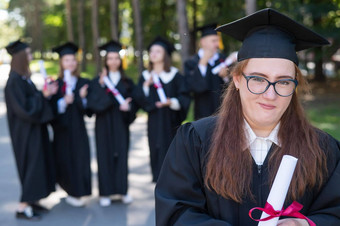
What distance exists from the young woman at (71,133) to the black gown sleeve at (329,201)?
420cm

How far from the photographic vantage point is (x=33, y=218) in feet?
17.5

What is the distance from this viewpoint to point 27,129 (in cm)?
537

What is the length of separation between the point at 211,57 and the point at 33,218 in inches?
137

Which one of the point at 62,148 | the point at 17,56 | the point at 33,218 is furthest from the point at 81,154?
the point at 17,56

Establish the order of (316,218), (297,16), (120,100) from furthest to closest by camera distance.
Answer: (297,16) < (120,100) < (316,218)

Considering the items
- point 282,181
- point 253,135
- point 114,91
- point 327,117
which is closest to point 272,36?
point 253,135

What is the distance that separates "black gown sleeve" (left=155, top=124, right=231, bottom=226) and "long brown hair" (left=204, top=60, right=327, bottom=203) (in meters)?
0.07

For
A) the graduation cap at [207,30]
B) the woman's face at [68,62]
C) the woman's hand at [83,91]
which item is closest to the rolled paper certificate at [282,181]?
the woman's hand at [83,91]

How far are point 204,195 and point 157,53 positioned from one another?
4.20 m

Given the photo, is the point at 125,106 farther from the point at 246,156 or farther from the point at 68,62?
the point at 246,156

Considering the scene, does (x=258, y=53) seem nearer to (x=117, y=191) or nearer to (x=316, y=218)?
(x=316, y=218)

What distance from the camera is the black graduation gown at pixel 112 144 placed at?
5906mm

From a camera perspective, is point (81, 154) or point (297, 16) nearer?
point (81, 154)

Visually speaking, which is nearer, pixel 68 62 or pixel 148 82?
pixel 68 62
